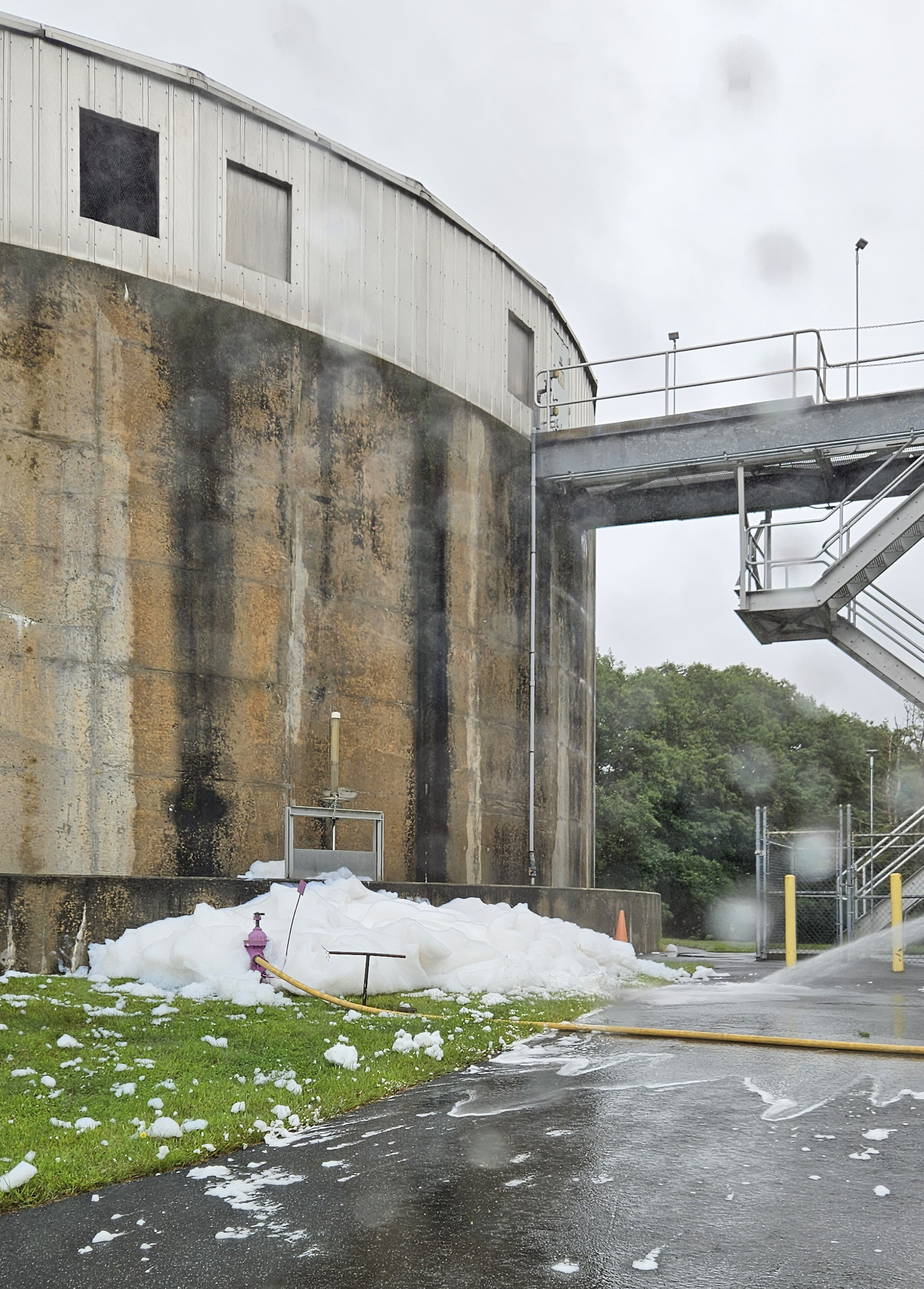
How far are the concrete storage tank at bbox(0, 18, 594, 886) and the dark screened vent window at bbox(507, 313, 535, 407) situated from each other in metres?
1.27

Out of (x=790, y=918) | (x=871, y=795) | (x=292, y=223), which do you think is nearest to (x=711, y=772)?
(x=871, y=795)

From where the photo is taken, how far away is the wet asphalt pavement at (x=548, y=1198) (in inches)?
157

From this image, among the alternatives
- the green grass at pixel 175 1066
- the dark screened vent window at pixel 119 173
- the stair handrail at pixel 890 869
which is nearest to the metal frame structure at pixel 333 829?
the green grass at pixel 175 1066

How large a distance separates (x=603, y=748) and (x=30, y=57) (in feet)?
137

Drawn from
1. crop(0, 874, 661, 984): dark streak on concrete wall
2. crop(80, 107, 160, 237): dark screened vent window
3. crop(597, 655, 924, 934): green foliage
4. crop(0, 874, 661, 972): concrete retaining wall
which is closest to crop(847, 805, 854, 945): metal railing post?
crop(0, 874, 661, 984): dark streak on concrete wall

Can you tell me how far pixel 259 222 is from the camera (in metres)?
16.4

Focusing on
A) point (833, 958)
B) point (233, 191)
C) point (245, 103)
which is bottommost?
point (833, 958)

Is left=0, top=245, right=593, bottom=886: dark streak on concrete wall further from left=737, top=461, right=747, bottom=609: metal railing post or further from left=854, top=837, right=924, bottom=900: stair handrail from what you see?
left=854, top=837, right=924, bottom=900: stair handrail

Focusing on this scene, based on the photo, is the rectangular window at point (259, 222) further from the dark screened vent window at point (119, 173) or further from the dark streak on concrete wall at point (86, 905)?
the dark streak on concrete wall at point (86, 905)

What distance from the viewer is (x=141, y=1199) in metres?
4.77

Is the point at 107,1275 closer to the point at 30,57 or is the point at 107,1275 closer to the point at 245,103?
the point at 30,57

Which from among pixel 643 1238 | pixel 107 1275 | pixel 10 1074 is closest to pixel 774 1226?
pixel 643 1238

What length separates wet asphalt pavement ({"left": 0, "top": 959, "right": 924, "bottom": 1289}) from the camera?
3986mm

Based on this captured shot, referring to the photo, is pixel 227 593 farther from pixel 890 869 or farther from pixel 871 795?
pixel 871 795
